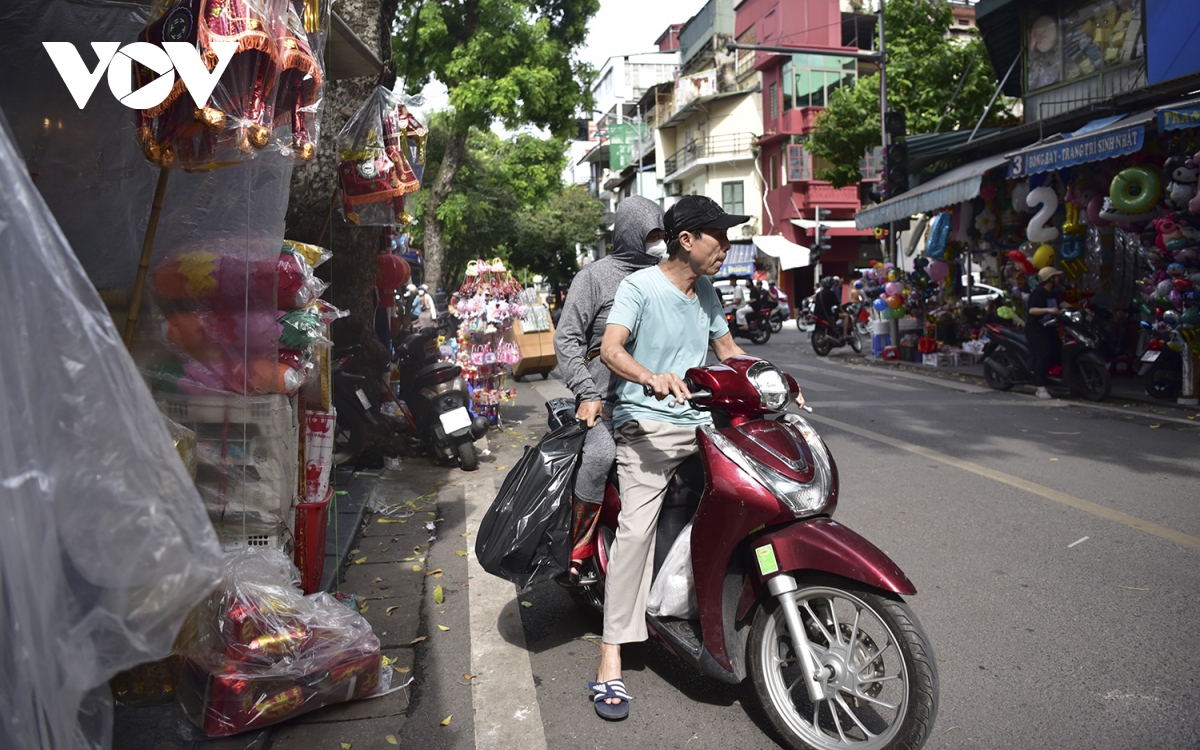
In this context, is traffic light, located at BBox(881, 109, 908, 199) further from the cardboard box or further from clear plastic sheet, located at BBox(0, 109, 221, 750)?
clear plastic sheet, located at BBox(0, 109, 221, 750)

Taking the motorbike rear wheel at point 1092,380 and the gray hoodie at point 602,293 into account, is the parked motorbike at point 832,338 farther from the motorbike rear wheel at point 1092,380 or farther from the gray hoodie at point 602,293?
the gray hoodie at point 602,293

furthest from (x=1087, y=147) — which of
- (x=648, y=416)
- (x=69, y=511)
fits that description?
(x=69, y=511)

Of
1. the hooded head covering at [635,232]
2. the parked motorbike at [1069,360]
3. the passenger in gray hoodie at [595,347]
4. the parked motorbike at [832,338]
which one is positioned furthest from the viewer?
the parked motorbike at [832,338]

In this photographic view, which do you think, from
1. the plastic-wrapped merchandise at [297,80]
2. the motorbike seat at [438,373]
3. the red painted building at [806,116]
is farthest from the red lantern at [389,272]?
the red painted building at [806,116]

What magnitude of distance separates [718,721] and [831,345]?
1662 centimetres

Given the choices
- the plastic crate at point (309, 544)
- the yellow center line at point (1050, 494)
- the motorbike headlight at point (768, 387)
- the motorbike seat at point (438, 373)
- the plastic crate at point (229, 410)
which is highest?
the motorbike headlight at point (768, 387)

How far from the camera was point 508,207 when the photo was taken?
33531 mm

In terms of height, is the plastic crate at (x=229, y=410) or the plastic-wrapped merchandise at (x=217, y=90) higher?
the plastic-wrapped merchandise at (x=217, y=90)

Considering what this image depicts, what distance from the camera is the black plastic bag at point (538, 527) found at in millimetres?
3514

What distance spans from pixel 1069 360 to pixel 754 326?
39.2 feet

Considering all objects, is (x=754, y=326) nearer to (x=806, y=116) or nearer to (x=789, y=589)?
(x=806, y=116)

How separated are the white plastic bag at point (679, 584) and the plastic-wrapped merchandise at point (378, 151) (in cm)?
369

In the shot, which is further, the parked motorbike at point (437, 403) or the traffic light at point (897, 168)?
the traffic light at point (897, 168)

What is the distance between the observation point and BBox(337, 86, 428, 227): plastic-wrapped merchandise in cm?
597
